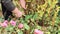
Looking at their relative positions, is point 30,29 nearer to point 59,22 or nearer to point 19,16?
point 19,16

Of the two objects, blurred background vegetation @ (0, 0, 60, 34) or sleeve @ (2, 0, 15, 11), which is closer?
sleeve @ (2, 0, 15, 11)

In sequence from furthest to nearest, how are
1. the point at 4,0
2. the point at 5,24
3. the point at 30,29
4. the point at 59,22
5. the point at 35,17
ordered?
1. the point at 59,22
2. the point at 35,17
3. the point at 30,29
4. the point at 4,0
5. the point at 5,24

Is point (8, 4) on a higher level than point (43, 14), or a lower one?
higher

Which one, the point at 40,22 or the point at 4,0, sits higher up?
the point at 4,0

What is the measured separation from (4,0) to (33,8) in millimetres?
575

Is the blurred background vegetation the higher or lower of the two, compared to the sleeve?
lower

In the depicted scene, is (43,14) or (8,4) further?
(43,14)

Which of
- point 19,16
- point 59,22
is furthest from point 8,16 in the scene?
point 59,22

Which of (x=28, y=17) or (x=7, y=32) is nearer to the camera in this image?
(x=7, y=32)

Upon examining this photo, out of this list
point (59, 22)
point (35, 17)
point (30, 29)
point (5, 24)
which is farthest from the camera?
point (59, 22)

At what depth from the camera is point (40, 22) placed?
3.18 meters

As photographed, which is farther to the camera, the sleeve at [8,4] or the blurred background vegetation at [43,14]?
the blurred background vegetation at [43,14]

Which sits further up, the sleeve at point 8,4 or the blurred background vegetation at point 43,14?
the sleeve at point 8,4

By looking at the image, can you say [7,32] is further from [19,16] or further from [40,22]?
[40,22]
